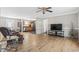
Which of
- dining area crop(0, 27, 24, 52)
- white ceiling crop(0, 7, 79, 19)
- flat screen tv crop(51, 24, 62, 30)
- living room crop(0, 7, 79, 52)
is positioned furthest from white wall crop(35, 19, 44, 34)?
dining area crop(0, 27, 24, 52)

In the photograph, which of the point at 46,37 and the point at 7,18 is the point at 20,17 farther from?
the point at 46,37

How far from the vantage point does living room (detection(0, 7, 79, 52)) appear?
1.98 metres

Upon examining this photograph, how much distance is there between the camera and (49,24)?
2.09m

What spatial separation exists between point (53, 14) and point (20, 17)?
0.71 metres

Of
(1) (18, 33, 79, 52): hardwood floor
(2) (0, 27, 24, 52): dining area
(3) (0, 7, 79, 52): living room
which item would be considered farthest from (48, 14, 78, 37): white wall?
(2) (0, 27, 24, 52): dining area

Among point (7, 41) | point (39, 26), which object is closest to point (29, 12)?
point (39, 26)

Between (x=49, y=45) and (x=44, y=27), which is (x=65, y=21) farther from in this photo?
(x=49, y=45)

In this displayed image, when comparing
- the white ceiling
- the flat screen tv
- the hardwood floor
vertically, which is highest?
the white ceiling

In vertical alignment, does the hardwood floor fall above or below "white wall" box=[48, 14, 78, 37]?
below

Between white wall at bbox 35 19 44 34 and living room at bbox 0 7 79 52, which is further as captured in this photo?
white wall at bbox 35 19 44 34

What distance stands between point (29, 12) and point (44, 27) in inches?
18.3

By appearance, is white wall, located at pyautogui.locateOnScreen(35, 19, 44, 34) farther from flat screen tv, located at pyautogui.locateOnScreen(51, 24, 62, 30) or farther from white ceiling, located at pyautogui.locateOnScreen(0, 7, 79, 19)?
flat screen tv, located at pyautogui.locateOnScreen(51, 24, 62, 30)

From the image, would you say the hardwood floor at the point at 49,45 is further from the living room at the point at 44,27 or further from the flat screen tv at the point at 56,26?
the flat screen tv at the point at 56,26
